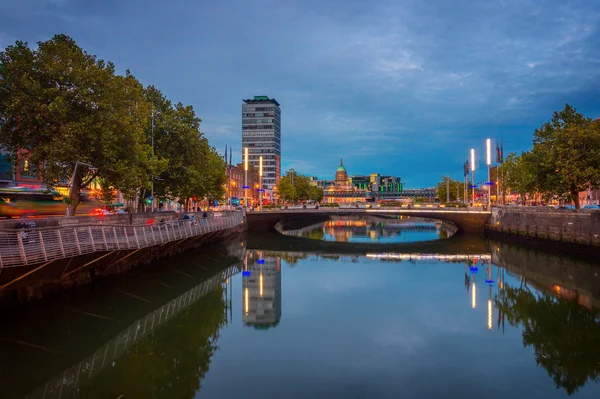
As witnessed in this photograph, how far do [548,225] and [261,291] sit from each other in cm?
4128

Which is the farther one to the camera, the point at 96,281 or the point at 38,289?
the point at 96,281

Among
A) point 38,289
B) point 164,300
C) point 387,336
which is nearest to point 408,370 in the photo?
point 387,336

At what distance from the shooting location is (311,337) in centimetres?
2339

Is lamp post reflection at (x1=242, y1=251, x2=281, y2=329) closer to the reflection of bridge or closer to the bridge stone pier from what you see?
the reflection of bridge

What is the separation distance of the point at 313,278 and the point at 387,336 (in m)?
18.9

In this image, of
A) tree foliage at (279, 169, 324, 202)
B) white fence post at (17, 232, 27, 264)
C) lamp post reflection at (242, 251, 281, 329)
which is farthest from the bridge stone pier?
white fence post at (17, 232, 27, 264)

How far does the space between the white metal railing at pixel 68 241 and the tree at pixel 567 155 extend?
45.3m

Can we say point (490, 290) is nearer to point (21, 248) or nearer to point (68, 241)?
point (68, 241)

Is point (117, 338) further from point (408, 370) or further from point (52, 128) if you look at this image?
point (52, 128)

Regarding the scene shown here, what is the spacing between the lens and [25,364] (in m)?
18.6

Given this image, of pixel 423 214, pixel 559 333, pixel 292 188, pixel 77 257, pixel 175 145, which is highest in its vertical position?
pixel 175 145

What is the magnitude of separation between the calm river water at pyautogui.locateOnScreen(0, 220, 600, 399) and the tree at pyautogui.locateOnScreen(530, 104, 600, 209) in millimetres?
12958

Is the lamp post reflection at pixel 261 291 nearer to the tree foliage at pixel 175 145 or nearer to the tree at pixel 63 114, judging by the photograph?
the tree foliage at pixel 175 145

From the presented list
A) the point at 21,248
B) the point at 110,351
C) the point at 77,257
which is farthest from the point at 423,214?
the point at 21,248
